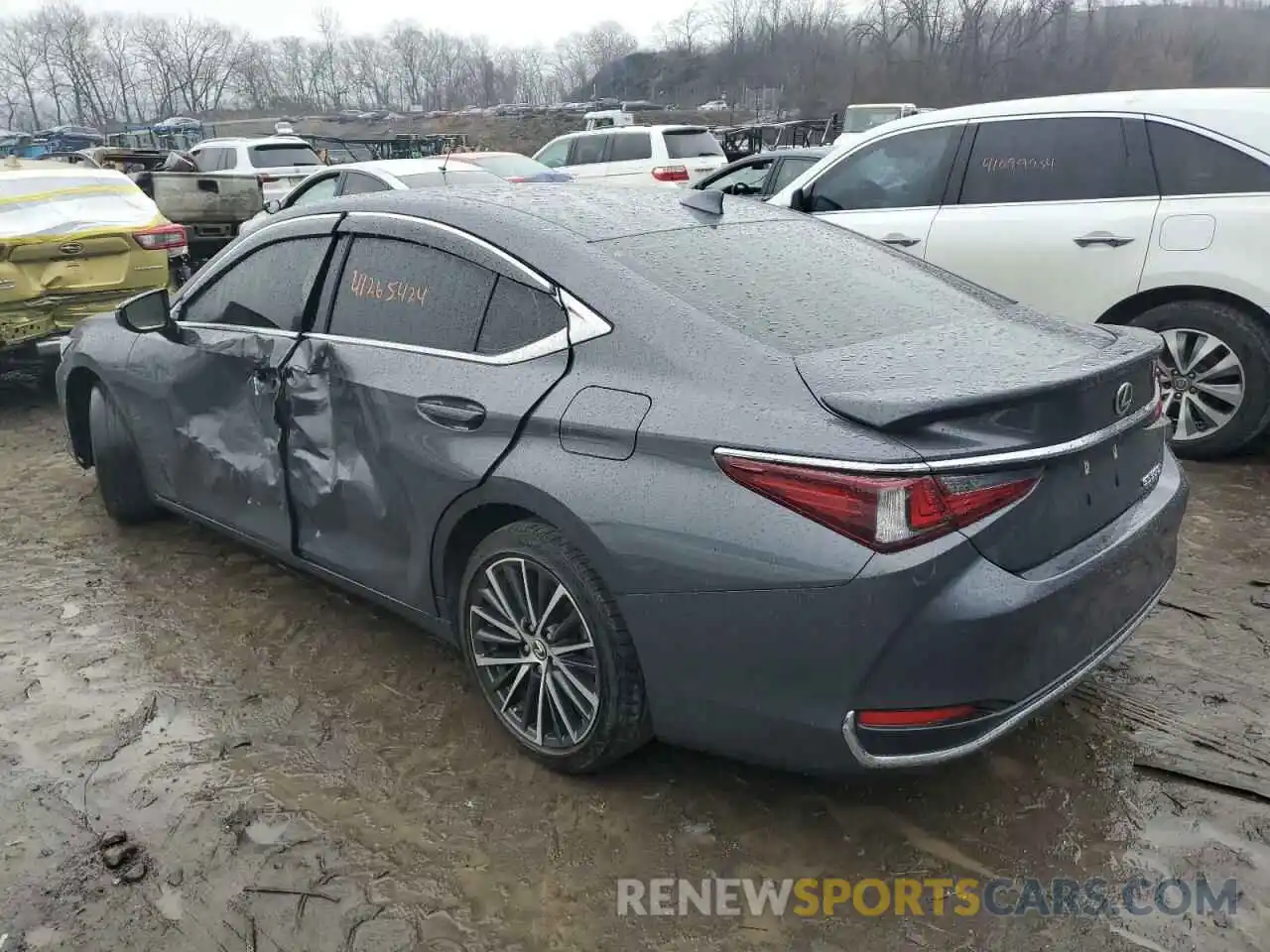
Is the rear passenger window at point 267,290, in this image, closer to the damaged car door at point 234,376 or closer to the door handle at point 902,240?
the damaged car door at point 234,376

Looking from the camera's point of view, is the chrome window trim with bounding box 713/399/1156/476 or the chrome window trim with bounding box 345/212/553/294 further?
the chrome window trim with bounding box 345/212/553/294

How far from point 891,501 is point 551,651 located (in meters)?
1.08

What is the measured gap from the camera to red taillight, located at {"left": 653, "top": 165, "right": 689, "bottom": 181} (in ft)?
49.3

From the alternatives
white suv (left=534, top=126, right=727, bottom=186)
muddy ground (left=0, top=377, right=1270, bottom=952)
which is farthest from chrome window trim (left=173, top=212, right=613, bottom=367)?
white suv (left=534, top=126, right=727, bottom=186)

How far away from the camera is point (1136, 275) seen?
16.2 feet

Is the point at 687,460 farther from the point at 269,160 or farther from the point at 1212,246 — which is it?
the point at 269,160

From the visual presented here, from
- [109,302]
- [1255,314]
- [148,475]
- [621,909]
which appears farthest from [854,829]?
[109,302]

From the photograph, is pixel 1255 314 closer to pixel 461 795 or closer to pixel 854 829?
pixel 854 829

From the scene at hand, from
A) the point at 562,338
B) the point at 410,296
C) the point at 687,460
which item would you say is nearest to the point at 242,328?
the point at 410,296

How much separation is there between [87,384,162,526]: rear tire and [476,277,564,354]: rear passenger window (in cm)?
241

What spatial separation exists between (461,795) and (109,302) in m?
5.90

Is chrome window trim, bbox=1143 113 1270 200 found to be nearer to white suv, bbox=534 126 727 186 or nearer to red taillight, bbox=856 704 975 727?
red taillight, bbox=856 704 975 727

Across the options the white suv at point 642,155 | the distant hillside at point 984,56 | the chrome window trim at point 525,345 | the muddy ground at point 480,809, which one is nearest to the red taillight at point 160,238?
the muddy ground at point 480,809

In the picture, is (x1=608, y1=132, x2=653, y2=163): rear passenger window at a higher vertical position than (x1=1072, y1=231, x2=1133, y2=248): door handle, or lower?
higher
